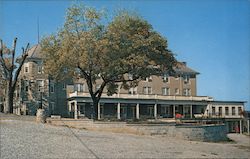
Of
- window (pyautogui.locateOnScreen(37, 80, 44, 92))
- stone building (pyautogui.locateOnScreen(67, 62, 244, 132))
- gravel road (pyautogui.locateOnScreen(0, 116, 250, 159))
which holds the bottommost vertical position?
gravel road (pyautogui.locateOnScreen(0, 116, 250, 159))

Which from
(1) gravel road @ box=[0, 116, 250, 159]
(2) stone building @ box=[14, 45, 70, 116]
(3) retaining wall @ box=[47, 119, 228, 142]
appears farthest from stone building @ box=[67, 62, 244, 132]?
(1) gravel road @ box=[0, 116, 250, 159]

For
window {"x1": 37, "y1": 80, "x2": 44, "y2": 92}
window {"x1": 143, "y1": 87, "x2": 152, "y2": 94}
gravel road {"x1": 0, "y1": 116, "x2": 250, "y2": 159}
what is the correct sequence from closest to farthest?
gravel road {"x1": 0, "y1": 116, "x2": 250, "y2": 159}, window {"x1": 37, "y1": 80, "x2": 44, "y2": 92}, window {"x1": 143, "y1": 87, "x2": 152, "y2": 94}

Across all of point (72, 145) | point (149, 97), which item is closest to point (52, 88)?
point (149, 97)

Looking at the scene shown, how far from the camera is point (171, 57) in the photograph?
36469 millimetres

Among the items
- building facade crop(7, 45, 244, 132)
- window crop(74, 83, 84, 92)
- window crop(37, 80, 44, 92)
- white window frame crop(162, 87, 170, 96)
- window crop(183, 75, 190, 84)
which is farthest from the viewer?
window crop(183, 75, 190, 84)

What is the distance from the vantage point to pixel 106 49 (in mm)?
32406

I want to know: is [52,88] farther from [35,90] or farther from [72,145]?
[72,145]

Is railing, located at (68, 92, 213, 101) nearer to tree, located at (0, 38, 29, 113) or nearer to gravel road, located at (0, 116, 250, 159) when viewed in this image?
tree, located at (0, 38, 29, 113)

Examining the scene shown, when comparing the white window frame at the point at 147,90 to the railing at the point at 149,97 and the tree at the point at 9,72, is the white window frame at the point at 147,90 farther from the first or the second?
the tree at the point at 9,72

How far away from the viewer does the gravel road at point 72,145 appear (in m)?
19.5

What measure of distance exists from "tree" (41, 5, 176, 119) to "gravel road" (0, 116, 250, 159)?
7815mm

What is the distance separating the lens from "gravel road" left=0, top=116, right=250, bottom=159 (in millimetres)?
19469

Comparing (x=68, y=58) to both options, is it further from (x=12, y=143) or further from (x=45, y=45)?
(x=12, y=143)

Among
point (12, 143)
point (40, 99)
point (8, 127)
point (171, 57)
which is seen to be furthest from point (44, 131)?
point (40, 99)
